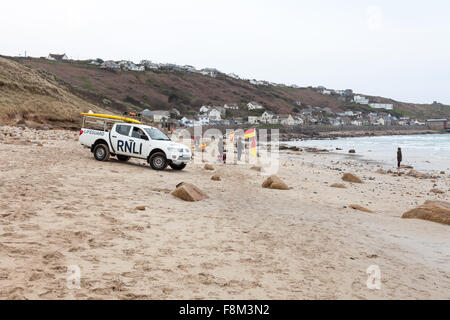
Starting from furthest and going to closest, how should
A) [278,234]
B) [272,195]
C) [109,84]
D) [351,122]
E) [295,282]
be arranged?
1. [351,122]
2. [109,84]
3. [272,195]
4. [278,234]
5. [295,282]

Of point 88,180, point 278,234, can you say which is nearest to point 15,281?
point 278,234

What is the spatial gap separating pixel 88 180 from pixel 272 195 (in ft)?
20.4

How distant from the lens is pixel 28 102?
118 ft

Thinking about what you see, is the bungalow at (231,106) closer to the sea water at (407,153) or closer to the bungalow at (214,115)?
the bungalow at (214,115)

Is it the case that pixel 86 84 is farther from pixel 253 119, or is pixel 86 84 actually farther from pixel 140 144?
pixel 140 144

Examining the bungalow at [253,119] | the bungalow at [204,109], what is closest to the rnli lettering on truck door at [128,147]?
the bungalow at [204,109]

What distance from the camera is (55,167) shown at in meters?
12.2

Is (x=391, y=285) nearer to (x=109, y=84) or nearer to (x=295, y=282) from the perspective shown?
(x=295, y=282)

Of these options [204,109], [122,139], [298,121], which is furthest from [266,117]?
[122,139]

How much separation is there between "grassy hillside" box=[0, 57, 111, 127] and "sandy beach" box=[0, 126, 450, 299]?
86.4 ft

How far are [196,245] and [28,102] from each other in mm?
37262

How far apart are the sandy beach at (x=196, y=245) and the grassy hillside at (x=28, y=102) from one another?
26.3 meters

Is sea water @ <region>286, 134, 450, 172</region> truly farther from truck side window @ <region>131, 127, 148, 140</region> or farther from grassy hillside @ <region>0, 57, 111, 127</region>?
grassy hillside @ <region>0, 57, 111, 127</region>

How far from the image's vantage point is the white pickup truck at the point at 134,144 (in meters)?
15.2
